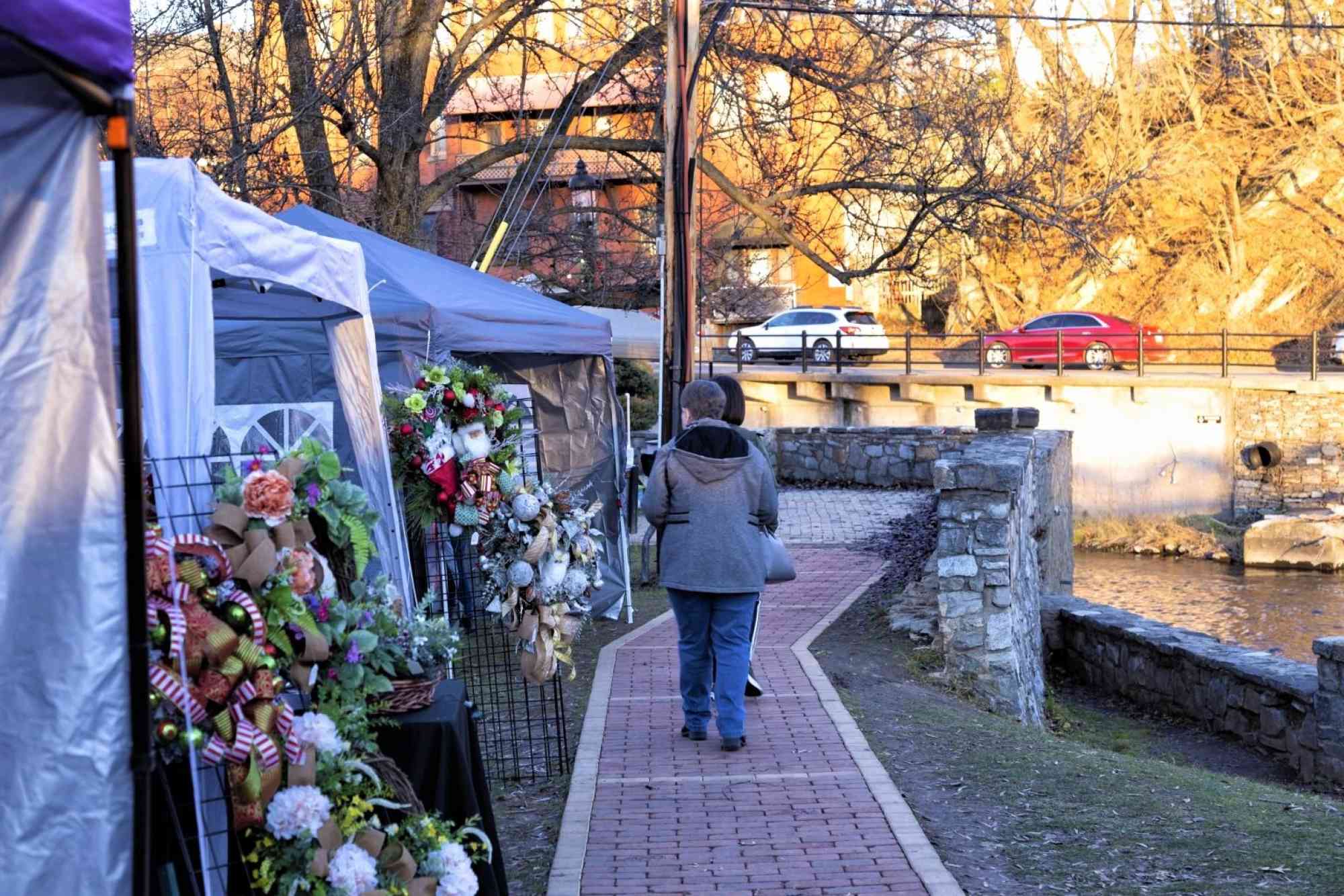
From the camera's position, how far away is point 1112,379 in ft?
98.0

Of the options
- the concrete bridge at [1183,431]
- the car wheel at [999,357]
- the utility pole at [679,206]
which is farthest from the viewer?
the car wheel at [999,357]

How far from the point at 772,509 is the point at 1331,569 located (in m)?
20.1

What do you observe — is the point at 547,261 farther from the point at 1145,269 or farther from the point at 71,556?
the point at 1145,269

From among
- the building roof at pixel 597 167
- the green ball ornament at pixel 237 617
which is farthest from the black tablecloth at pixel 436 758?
the building roof at pixel 597 167

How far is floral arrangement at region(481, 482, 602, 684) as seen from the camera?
7168mm

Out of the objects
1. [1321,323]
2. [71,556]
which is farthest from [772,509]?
[1321,323]

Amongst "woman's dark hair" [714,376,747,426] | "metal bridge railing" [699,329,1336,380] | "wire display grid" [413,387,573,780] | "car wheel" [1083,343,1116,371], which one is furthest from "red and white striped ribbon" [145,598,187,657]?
"car wheel" [1083,343,1116,371]

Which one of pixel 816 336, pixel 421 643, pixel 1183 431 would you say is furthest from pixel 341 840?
pixel 816 336

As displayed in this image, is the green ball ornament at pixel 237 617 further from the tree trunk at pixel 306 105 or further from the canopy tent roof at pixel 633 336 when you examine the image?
the canopy tent roof at pixel 633 336

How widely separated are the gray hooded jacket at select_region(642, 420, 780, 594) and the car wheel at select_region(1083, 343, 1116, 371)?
2688 centimetres

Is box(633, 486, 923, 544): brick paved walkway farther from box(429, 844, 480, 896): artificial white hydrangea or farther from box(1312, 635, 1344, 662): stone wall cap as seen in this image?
box(429, 844, 480, 896): artificial white hydrangea

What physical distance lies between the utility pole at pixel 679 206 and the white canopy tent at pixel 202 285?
Answer: 240 inches

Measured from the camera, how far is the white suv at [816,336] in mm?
36281

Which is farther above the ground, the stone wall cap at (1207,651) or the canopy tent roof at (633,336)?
the canopy tent roof at (633,336)
